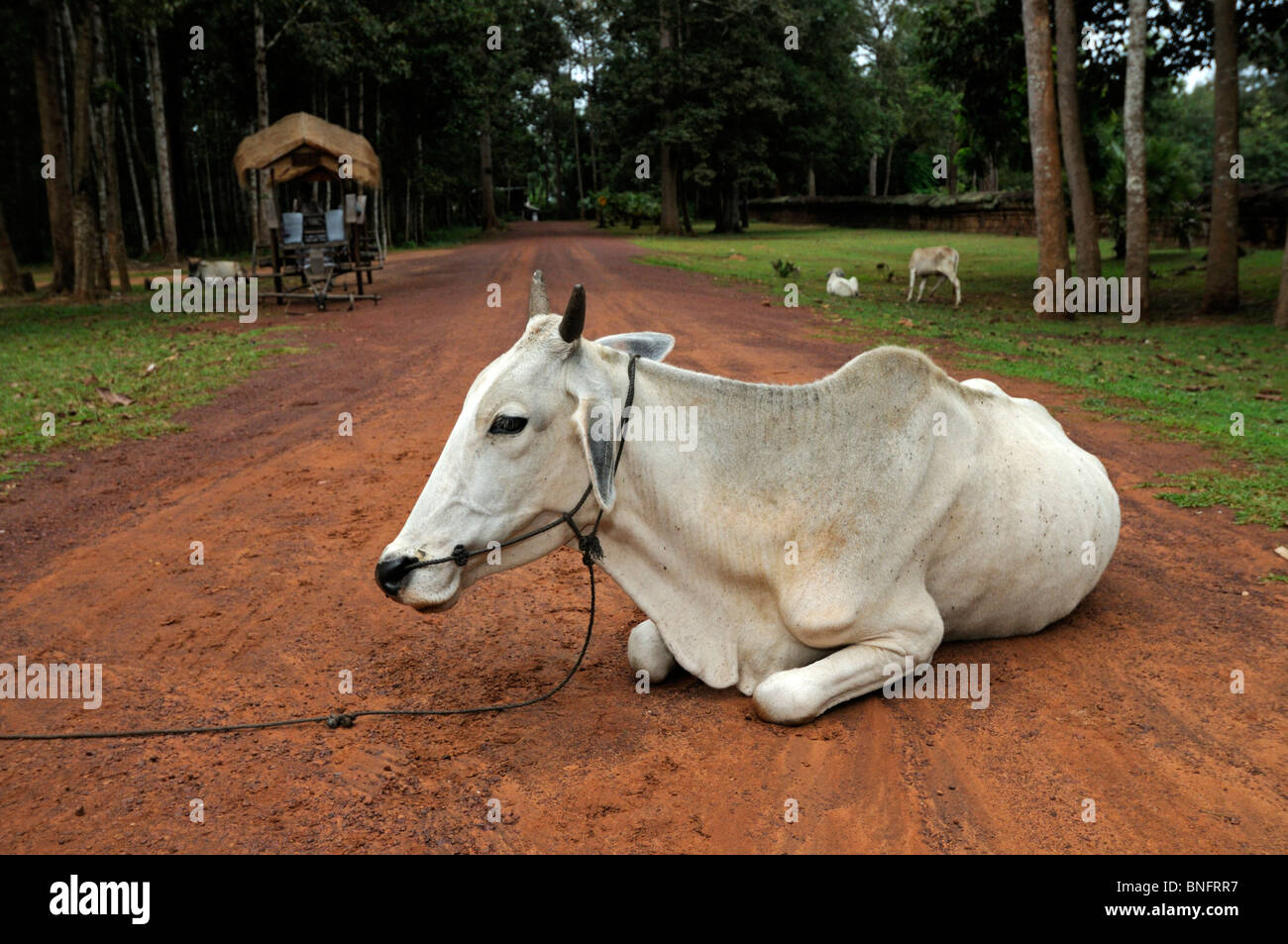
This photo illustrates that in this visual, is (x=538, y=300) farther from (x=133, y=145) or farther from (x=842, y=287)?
(x=133, y=145)

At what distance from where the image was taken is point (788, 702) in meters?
3.72

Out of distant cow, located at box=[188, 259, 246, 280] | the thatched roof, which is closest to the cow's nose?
the thatched roof

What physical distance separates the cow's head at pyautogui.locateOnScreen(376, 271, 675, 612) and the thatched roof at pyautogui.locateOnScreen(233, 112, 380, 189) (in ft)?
58.4

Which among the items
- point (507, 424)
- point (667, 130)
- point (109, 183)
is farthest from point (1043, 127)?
point (667, 130)

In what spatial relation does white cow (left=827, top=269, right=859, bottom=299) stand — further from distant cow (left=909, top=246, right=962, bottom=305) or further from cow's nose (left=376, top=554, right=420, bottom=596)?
cow's nose (left=376, top=554, right=420, bottom=596)

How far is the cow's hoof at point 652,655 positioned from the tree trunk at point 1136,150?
51.1 ft

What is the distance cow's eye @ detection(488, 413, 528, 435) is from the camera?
3600 millimetres

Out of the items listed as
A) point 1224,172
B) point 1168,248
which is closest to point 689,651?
point 1224,172

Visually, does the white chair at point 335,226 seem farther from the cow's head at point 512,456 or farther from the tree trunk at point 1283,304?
the cow's head at point 512,456

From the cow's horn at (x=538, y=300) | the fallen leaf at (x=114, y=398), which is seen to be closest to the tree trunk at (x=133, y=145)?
the fallen leaf at (x=114, y=398)

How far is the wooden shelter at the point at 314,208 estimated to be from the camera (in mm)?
19516

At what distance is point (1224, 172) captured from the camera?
16.3 meters

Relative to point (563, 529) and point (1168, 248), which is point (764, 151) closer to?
point (1168, 248)

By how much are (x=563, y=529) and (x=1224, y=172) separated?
16.5 meters
